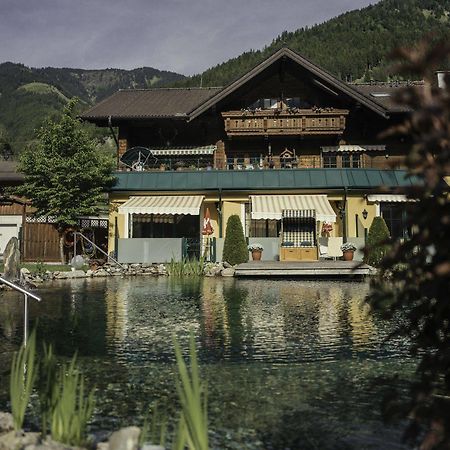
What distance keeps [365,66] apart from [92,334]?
319ft

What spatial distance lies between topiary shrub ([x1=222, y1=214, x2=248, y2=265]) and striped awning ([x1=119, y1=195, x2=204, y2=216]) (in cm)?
204

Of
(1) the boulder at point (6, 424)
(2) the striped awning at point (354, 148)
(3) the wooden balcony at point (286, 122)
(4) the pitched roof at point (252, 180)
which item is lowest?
(1) the boulder at point (6, 424)

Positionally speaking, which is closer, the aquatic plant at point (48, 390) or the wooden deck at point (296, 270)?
the aquatic plant at point (48, 390)

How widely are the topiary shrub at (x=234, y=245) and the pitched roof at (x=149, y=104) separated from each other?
343 inches

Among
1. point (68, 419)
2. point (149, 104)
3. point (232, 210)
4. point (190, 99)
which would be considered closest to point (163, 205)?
point (232, 210)

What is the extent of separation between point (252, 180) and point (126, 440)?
22156 millimetres

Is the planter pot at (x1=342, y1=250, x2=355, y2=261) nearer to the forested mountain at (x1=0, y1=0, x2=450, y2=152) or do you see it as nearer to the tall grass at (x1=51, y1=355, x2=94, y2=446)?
the tall grass at (x1=51, y1=355, x2=94, y2=446)

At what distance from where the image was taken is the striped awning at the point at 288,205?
22.5m

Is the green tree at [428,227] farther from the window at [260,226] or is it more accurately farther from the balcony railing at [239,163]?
the balcony railing at [239,163]

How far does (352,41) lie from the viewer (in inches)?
4186

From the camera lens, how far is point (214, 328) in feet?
30.4

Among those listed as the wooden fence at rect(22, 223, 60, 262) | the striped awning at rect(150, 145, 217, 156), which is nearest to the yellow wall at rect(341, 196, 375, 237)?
the striped awning at rect(150, 145, 217, 156)

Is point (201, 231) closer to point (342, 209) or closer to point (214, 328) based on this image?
point (342, 209)

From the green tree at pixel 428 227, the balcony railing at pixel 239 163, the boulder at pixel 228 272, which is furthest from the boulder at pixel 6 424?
the balcony railing at pixel 239 163
